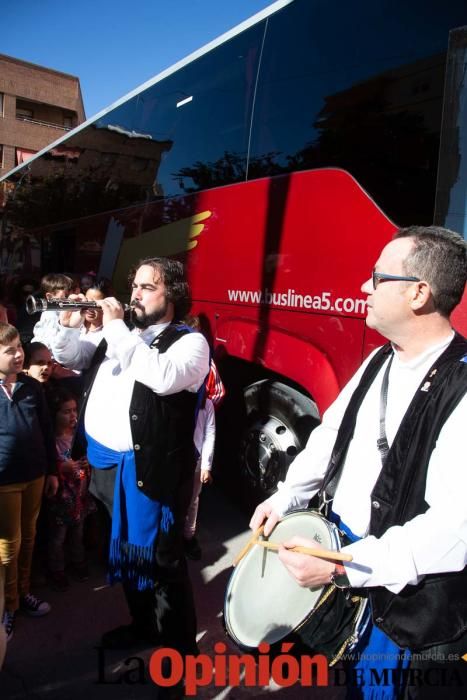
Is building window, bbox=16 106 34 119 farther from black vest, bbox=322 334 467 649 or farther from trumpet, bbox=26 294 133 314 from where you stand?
black vest, bbox=322 334 467 649

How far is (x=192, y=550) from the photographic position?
3457mm

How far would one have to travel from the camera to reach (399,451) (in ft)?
4.52

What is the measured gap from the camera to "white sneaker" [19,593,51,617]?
283 centimetres

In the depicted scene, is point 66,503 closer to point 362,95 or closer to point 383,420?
point 383,420

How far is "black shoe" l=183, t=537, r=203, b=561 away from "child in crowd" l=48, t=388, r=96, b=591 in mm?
671

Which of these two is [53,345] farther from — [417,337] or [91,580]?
[417,337]

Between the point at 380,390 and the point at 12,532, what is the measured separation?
6.85 feet

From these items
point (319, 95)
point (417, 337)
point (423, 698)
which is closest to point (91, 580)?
point (423, 698)

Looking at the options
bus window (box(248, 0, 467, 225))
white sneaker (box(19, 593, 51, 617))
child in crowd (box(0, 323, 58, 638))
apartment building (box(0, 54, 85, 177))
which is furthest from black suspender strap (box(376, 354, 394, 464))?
apartment building (box(0, 54, 85, 177))

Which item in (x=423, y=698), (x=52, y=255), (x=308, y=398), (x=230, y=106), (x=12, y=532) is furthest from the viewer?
(x=52, y=255)

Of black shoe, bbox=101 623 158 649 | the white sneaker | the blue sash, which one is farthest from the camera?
the white sneaker

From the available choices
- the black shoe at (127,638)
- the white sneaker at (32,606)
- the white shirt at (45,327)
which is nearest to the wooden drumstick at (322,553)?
the black shoe at (127,638)

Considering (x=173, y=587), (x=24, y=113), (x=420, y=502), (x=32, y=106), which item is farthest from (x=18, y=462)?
(x=32, y=106)

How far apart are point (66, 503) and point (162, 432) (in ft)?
4.25
